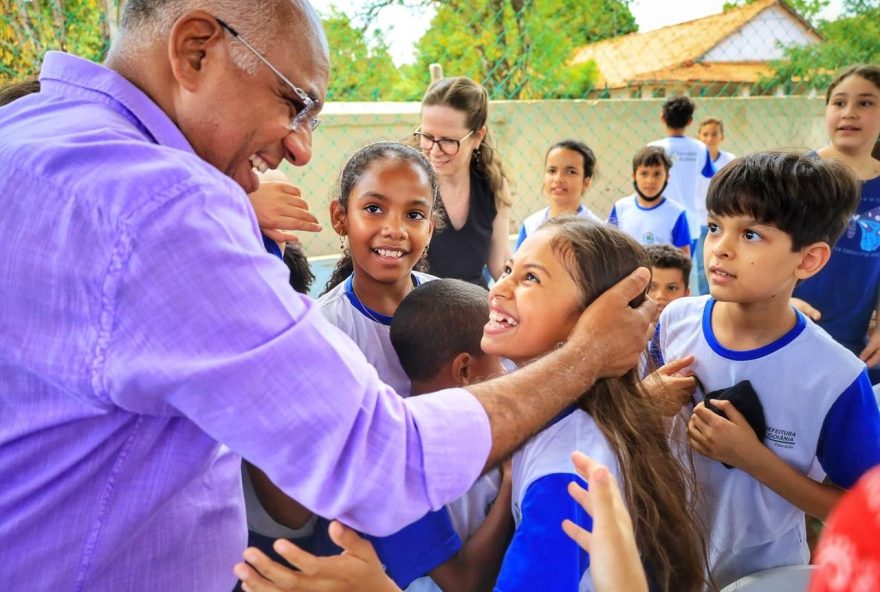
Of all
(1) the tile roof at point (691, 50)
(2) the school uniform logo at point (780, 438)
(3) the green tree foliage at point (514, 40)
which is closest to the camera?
(2) the school uniform logo at point (780, 438)

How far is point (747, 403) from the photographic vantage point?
66.5 inches

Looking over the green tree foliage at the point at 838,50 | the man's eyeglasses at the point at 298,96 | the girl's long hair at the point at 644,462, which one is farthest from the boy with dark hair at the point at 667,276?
the green tree foliage at the point at 838,50

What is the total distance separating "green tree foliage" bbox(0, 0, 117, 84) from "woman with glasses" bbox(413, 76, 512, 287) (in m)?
2.07

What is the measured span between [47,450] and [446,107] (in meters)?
2.55

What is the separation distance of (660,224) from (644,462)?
11.3 ft

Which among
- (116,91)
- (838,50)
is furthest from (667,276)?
(838,50)

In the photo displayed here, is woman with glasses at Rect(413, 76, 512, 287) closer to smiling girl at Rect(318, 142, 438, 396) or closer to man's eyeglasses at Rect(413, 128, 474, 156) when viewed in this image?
man's eyeglasses at Rect(413, 128, 474, 156)

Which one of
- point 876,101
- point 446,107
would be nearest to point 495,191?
point 446,107

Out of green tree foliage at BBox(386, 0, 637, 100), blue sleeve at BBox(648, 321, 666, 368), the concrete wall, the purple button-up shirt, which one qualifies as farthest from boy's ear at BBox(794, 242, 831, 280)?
green tree foliage at BBox(386, 0, 637, 100)

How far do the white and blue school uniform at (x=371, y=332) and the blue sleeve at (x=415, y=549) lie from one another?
24.1 inches

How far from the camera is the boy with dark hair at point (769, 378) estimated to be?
1661 mm

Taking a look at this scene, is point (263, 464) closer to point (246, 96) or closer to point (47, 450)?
point (47, 450)

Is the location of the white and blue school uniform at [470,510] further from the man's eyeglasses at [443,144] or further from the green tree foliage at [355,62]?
the green tree foliage at [355,62]

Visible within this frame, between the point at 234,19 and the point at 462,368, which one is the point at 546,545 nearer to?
the point at 462,368
